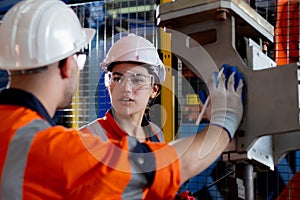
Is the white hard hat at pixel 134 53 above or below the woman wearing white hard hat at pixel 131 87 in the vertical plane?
above

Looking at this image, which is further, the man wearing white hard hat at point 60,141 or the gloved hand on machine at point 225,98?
the gloved hand on machine at point 225,98

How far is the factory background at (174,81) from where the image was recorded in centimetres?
431

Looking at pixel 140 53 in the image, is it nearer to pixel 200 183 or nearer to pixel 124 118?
pixel 124 118

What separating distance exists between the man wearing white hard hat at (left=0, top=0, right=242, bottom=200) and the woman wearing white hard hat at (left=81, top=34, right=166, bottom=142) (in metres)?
1.23

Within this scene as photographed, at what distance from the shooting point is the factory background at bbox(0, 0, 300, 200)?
4312 mm

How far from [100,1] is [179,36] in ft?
8.15

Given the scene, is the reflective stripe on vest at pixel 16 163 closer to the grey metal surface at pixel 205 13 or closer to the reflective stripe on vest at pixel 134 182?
the reflective stripe on vest at pixel 134 182

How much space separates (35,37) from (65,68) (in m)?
0.16

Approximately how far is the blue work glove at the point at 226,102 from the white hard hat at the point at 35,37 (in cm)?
58

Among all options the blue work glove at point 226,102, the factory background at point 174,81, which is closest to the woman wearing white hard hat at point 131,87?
the factory background at point 174,81

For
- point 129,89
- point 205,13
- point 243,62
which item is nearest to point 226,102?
point 243,62

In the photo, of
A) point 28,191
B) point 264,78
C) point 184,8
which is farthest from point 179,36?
point 28,191

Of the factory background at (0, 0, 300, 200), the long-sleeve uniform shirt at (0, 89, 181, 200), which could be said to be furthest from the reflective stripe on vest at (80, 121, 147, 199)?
the factory background at (0, 0, 300, 200)

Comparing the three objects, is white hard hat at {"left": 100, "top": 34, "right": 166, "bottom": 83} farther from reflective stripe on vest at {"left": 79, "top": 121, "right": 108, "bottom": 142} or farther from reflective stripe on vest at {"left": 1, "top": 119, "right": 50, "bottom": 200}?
reflective stripe on vest at {"left": 1, "top": 119, "right": 50, "bottom": 200}
